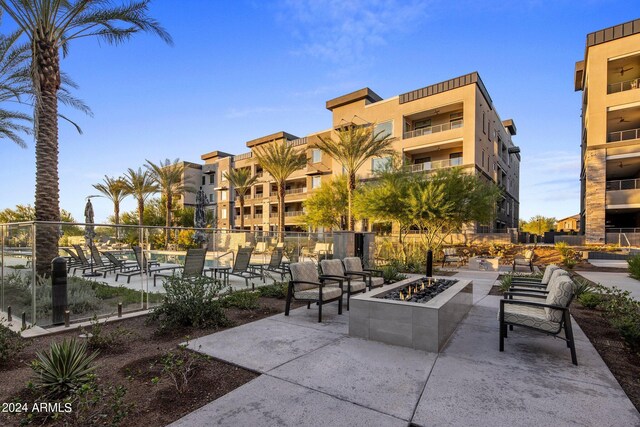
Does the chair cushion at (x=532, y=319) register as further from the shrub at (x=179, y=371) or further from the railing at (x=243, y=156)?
the railing at (x=243, y=156)

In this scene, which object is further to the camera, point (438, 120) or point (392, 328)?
point (438, 120)

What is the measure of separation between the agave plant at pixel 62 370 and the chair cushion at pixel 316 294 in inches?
144

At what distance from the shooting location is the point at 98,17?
1039 cm

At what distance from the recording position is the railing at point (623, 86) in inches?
970

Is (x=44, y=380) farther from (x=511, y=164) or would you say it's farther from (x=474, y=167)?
(x=511, y=164)

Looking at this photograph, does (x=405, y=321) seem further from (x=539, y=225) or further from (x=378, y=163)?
(x=539, y=225)

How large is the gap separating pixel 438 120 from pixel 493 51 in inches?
887

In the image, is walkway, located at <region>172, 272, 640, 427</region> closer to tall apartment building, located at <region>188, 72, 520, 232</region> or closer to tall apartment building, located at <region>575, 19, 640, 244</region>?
tall apartment building, located at <region>188, 72, 520, 232</region>

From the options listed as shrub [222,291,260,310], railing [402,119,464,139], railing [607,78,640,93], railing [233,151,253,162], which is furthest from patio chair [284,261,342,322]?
railing [233,151,253,162]

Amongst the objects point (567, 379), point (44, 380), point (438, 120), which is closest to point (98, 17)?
point (44, 380)

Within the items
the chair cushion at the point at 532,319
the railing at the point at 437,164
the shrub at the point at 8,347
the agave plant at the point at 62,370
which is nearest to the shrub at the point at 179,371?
the agave plant at the point at 62,370

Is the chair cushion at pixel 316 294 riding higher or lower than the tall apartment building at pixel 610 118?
lower

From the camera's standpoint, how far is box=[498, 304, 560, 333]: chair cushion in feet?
14.7

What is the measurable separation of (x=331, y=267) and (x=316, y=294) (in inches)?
53.0
